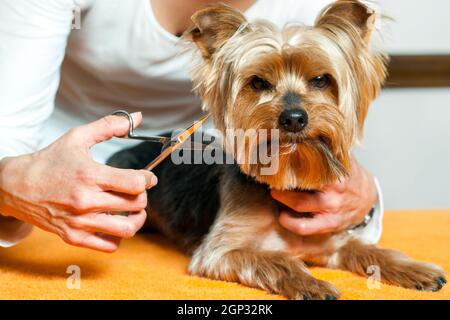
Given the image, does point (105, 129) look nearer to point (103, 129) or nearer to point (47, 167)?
point (103, 129)

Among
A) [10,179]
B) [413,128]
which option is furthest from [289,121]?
[413,128]

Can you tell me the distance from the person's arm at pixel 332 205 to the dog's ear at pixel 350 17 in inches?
13.9

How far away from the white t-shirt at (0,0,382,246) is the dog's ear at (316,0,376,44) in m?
0.34

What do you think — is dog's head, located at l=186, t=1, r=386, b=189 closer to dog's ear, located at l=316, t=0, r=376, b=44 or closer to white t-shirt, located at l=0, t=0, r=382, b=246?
dog's ear, located at l=316, t=0, r=376, b=44

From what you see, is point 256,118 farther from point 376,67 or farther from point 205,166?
point 205,166

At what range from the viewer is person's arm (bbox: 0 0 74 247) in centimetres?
158

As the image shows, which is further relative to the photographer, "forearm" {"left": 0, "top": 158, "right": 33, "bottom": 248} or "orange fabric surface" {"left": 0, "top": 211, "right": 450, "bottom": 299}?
"forearm" {"left": 0, "top": 158, "right": 33, "bottom": 248}

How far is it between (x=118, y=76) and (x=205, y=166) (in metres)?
0.38

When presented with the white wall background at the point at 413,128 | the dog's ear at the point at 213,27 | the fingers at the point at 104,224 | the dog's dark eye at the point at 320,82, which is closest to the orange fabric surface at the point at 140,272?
the fingers at the point at 104,224

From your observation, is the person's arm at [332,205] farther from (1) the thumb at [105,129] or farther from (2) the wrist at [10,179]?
(2) the wrist at [10,179]

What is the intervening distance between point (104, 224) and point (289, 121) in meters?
0.46

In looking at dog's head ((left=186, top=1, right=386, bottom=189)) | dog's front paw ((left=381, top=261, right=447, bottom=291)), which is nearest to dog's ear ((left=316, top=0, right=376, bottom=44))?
dog's head ((left=186, top=1, right=386, bottom=189))

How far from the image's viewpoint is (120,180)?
1.38 meters
